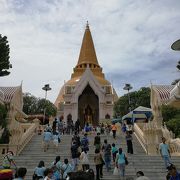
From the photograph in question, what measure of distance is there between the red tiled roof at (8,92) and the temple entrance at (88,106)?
1280cm

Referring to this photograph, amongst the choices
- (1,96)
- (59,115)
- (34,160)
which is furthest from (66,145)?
(59,115)

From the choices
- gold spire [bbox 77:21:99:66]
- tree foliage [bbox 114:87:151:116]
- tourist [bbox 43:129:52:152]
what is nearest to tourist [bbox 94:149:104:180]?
tourist [bbox 43:129:52:152]

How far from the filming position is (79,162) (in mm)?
11547

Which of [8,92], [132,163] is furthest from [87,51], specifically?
[132,163]

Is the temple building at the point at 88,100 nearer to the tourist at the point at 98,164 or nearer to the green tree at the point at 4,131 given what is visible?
the green tree at the point at 4,131

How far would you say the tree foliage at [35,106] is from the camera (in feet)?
162

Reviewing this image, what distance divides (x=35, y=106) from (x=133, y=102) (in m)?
16.3

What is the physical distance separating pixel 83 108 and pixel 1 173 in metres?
32.4

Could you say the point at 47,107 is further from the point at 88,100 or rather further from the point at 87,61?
the point at 88,100

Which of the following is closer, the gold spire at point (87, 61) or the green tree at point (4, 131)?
the green tree at point (4, 131)

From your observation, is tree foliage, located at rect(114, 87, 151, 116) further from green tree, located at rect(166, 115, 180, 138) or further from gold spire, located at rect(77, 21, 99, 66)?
green tree, located at rect(166, 115, 180, 138)

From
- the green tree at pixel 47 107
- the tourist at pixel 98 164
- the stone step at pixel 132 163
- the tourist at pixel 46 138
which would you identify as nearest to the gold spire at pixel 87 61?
the green tree at pixel 47 107

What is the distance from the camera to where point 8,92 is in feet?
80.7

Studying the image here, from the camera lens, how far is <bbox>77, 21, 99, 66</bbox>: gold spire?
46.4 metres
